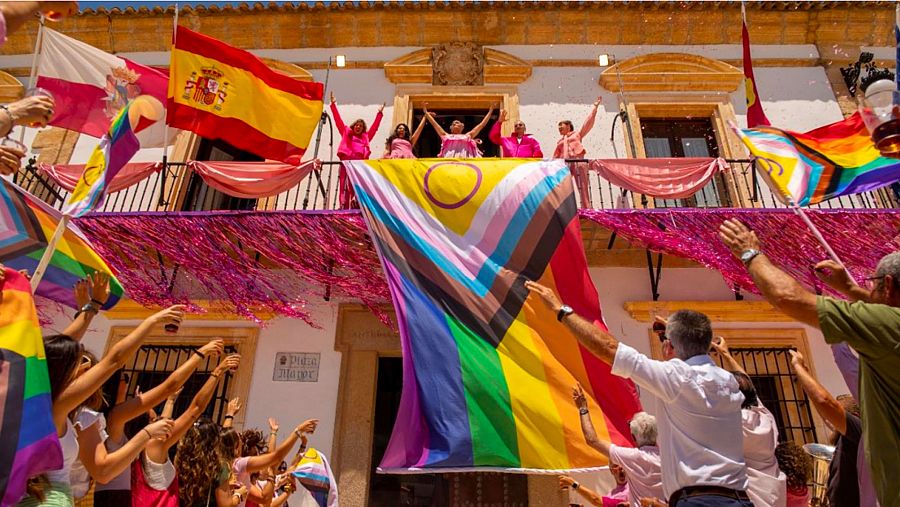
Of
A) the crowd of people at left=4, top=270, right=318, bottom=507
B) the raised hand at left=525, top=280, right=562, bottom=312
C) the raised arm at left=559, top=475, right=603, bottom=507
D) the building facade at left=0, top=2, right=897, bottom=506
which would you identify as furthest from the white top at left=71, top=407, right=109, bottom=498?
the building facade at left=0, top=2, right=897, bottom=506

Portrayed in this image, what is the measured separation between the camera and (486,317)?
4.01 m

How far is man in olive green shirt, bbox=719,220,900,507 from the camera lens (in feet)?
6.25

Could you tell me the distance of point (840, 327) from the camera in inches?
76.0

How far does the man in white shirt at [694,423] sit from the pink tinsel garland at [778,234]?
166 inches

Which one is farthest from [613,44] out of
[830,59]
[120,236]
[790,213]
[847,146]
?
[120,236]

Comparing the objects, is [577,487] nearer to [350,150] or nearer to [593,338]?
[593,338]

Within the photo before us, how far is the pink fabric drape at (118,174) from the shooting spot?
7.33m

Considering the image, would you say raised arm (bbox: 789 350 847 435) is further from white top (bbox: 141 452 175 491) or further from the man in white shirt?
white top (bbox: 141 452 175 491)

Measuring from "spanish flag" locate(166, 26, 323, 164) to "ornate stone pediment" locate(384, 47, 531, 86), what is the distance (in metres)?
3.02

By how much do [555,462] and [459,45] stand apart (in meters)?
8.10

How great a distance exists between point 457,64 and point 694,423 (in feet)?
27.7

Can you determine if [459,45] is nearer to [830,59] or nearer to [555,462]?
[830,59]

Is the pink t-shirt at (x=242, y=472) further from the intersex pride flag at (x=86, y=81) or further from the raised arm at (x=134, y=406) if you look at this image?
the intersex pride flag at (x=86, y=81)

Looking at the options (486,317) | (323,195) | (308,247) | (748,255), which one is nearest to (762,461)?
(748,255)
